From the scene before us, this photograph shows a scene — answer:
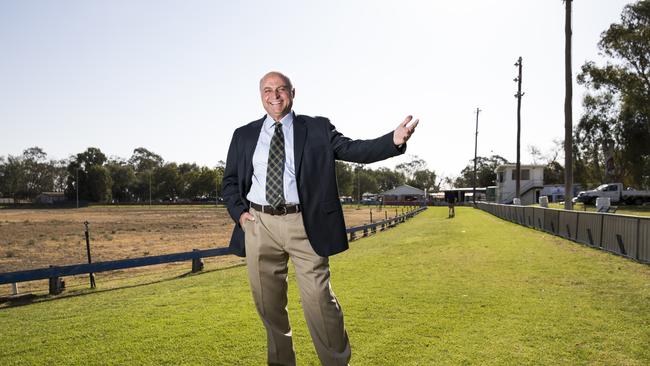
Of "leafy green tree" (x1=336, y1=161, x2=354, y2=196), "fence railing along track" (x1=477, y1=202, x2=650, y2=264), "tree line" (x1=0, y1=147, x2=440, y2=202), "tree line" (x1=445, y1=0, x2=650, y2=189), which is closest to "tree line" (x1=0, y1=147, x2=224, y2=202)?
"tree line" (x1=0, y1=147, x2=440, y2=202)

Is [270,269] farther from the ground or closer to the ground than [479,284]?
farther from the ground

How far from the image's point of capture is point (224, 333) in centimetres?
466

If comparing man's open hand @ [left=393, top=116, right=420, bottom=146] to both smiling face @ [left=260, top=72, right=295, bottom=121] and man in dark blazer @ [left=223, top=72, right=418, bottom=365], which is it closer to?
man in dark blazer @ [left=223, top=72, right=418, bottom=365]

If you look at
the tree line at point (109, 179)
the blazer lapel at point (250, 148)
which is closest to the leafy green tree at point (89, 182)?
the tree line at point (109, 179)

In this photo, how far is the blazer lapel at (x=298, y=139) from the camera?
2994mm

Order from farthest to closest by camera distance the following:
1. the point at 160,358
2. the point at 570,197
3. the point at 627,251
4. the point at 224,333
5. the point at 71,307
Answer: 1. the point at 570,197
2. the point at 627,251
3. the point at 71,307
4. the point at 224,333
5. the point at 160,358

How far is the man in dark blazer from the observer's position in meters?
2.90

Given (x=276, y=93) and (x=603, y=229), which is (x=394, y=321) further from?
(x=603, y=229)

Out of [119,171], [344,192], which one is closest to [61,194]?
[119,171]

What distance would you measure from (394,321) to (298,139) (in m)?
2.87

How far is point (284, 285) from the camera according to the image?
320 centimetres

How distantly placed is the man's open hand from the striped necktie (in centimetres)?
80

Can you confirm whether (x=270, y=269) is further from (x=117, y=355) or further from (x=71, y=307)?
(x=71, y=307)

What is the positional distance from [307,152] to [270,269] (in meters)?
0.84
